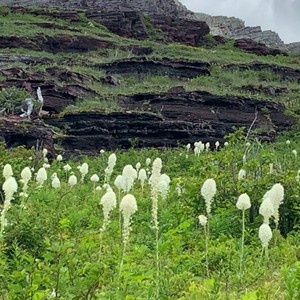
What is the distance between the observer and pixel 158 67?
34844 mm

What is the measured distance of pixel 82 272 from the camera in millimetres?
4273

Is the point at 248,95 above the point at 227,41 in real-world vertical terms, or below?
below

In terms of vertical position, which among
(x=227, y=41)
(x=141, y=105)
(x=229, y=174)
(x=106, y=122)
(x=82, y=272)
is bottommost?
(x=82, y=272)

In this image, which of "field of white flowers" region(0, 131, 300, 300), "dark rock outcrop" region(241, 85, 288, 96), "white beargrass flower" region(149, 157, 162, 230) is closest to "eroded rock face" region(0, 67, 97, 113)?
"dark rock outcrop" region(241, 85, 288, 96)

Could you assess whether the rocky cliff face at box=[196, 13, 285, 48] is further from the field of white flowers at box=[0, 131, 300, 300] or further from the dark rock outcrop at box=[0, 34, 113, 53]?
the field of white flowers at box=[0, 131, 300, 300]

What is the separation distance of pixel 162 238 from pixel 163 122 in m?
16.8

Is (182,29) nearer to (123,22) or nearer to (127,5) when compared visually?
(123,22)

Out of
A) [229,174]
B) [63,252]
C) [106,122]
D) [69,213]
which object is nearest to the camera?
[63,252]

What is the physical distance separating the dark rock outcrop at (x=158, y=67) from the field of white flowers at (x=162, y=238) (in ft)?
71.3

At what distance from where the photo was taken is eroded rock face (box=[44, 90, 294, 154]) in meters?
22.1

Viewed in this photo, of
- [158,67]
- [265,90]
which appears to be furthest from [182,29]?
[265,90]

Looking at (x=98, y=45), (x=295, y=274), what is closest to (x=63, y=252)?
(x=295, y=274)

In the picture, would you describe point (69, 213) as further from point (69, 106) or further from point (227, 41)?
point (227, 41)

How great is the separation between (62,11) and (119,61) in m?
21.4
